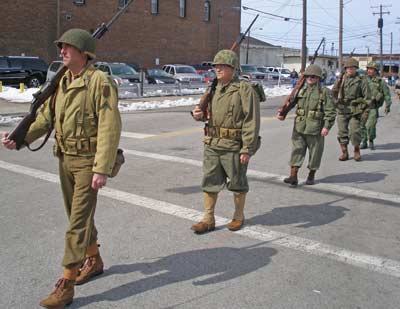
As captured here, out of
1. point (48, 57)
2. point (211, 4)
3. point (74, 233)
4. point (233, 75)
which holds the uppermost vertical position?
point (211, 4)

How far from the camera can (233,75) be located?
206 inches

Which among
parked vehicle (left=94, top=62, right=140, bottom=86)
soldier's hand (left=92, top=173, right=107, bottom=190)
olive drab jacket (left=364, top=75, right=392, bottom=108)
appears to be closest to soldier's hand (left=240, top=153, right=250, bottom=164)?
soldier's hand (left=92, top=173, right=107, bottom=190)

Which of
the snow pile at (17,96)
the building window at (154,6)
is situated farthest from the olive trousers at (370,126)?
the building window at (154,6)

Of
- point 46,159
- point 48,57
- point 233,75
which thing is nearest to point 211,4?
point 48,57

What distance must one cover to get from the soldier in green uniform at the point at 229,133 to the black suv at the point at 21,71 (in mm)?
22541

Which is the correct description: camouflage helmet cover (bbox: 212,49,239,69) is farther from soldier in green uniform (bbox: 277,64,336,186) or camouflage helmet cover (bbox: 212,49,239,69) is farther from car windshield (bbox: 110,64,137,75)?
car windshield (bbox: 110,64,137,75)

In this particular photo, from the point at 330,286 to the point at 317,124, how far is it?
3.69 meters

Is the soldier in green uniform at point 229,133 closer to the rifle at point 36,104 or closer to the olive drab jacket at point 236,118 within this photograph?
the olive drab jacket at point 236,118

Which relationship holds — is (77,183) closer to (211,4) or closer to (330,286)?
(330,286)

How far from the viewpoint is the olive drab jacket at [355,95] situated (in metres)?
9.84

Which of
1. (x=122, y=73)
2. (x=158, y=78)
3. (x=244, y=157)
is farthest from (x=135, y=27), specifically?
(x=244, y=157)

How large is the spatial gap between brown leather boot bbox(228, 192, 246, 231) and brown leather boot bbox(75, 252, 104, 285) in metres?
1.74

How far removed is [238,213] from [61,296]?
7.88 ft

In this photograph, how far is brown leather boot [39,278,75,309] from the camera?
3.57 metres
